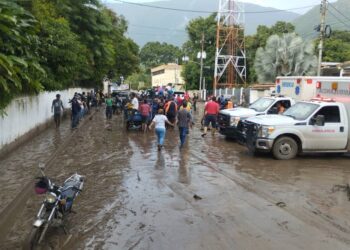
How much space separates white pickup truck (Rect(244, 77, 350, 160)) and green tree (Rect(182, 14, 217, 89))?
5392 cm

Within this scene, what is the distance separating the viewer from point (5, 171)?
10961mm

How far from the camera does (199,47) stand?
72.0m

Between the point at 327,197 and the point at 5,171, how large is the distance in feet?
24.4

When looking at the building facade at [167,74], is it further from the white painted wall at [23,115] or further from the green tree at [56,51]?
the white painted wall at [23,115]

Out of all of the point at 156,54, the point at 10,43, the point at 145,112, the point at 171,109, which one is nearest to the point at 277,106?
the point at 171,109

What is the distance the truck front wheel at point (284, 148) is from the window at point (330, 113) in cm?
130

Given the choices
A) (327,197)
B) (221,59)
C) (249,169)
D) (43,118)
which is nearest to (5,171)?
(249,169)

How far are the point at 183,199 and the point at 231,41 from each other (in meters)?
53.1

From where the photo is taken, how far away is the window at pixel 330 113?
1400 centimetres

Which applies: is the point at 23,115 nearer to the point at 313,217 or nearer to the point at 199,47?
the point at 313,217

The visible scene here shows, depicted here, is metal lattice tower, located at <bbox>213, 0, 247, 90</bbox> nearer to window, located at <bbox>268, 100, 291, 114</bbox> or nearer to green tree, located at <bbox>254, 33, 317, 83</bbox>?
green tree, located at <bbox>254, 33, 317, 83</bbox>

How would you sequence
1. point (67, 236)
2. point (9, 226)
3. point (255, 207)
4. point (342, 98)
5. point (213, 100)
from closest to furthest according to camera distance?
point (67, 236)
point (9, 226)
point (255, 207)
point (342, 98)
point (213, 100)

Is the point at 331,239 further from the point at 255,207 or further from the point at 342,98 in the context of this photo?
the point at 342,98

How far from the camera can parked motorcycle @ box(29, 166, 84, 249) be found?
6016 millimetres
